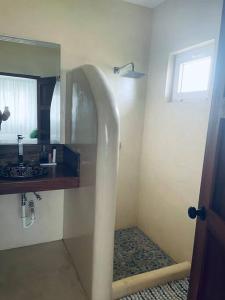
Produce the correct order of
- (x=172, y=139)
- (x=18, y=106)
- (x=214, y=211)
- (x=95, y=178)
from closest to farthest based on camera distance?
(x=214, y=211)
(x=95, y=178)
(x=18, y=106)
(x=172, y=139)

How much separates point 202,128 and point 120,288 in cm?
136

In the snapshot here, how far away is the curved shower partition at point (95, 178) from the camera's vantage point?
4.83ft

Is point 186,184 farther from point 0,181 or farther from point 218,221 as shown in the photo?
point 0,181

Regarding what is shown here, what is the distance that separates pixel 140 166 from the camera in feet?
8.96

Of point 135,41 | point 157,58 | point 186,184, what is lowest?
point 186,184

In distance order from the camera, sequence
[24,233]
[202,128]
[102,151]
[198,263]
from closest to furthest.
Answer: [198,263] → [102,151] → [202,128] → [24,233]

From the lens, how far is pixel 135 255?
7.73ft

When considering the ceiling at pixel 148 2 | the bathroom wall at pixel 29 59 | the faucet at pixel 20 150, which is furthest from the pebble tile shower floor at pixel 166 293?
the ceiling at pixel 148 2

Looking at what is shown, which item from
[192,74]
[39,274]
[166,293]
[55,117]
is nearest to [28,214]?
[39,274]

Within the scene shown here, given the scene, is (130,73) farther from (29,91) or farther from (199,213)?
(199,213)

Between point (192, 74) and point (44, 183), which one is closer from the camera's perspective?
point (44, 183)

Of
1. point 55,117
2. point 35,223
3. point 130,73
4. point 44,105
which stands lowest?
point 35,223

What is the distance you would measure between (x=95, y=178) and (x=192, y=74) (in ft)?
4.41

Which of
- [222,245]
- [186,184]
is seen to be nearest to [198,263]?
[222,245]
